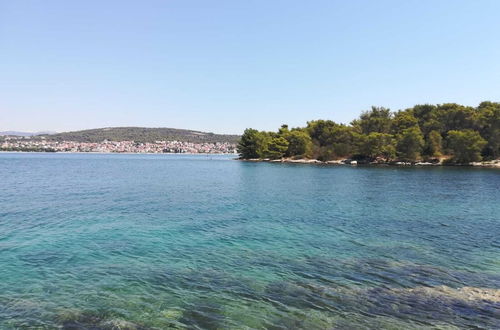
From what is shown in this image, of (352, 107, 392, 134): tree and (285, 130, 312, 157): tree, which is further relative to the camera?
(285, 130, 312, 157): tree

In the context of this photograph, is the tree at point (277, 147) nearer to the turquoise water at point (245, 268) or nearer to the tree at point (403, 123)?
the tree at point (403, 123)

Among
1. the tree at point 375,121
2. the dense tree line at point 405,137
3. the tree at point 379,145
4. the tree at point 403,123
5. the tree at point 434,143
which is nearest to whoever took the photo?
the dense tree line at point 405,137

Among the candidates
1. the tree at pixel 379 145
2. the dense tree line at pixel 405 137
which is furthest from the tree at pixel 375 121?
the tree at pixel 379 145

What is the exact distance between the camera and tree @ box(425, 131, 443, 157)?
142m

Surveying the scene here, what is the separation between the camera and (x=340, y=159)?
17012 cm

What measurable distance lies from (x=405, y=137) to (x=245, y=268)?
138m

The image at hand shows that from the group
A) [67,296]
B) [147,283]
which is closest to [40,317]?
[67,296]

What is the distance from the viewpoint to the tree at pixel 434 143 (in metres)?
142

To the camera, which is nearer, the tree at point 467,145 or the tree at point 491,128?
the tree at point 467,145

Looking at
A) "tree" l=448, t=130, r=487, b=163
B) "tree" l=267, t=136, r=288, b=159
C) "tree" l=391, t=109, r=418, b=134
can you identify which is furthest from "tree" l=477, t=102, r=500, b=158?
"tree" l=267, t=136, r=288, b=159

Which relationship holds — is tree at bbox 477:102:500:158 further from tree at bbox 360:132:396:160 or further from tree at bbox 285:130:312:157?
tree at bbox 285:130:312:157

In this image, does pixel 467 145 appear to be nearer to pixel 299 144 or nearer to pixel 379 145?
pixel 379 145

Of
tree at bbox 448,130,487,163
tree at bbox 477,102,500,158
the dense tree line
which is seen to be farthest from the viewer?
the dense tree line

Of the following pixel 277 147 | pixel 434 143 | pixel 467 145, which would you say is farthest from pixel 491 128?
pixel 277 147
